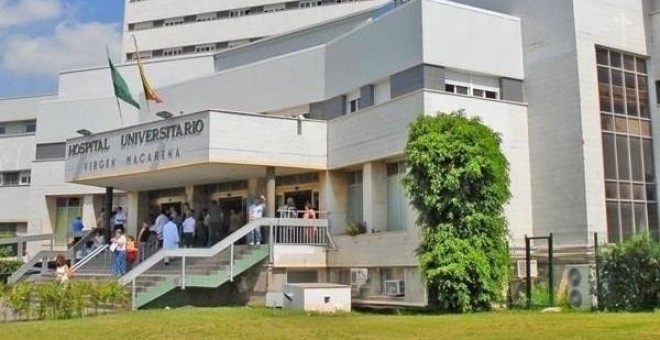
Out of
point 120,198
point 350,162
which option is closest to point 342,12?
point 120,198

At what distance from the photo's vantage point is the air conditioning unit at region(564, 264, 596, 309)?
64.7 ft

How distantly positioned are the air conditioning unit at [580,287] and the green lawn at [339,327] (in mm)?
2529

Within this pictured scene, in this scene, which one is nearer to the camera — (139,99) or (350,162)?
(350,162)

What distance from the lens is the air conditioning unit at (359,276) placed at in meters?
24.9

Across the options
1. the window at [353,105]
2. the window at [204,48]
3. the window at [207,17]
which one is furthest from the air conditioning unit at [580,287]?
the window at [207,17]

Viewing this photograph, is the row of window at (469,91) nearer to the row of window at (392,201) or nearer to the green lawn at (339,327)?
the row of window at (392,201)

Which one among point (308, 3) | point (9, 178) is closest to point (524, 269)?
point (9, 178)

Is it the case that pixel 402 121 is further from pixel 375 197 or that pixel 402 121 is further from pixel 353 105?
pixel 353 105

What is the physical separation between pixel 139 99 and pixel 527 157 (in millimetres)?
21468

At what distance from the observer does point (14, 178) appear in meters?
46.9

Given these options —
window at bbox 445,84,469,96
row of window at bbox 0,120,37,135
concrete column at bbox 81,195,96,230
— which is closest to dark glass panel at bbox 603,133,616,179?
window at bbox 445,84,469,96

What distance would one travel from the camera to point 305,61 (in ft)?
97.2

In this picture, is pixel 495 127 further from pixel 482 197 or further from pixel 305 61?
pixel 305 61

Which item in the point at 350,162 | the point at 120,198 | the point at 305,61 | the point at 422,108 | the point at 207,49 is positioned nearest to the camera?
the point at 422,108
